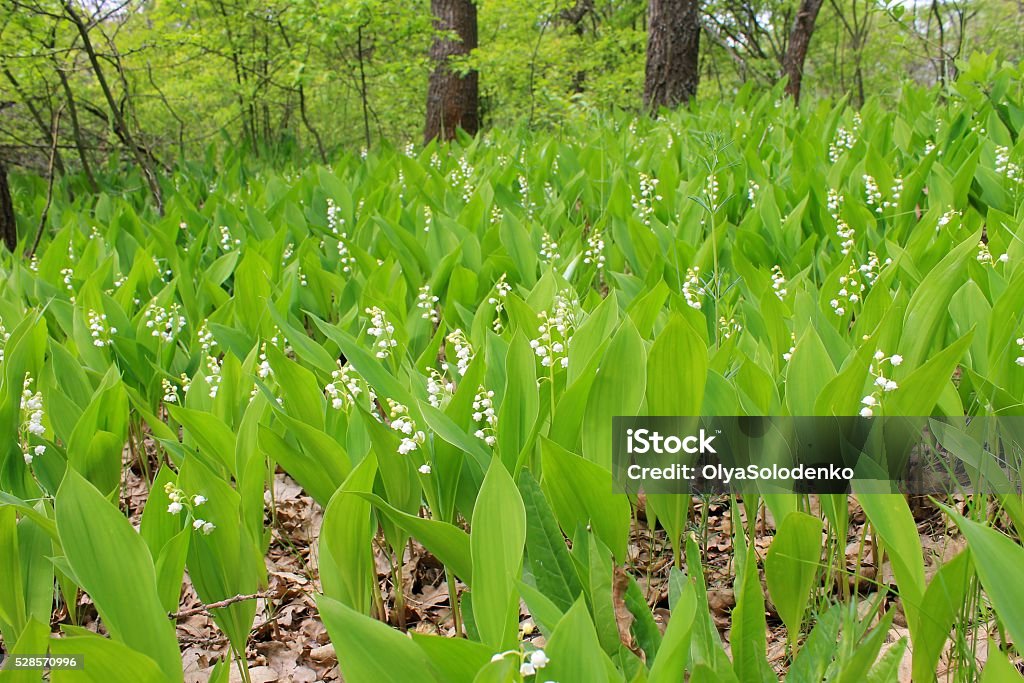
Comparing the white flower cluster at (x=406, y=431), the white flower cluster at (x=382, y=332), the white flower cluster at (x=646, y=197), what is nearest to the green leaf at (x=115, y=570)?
the white flower cluster at (x=406, y=431)

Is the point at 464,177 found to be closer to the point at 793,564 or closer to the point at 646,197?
the point at 646,197

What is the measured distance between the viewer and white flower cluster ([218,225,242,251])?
3.76 meters

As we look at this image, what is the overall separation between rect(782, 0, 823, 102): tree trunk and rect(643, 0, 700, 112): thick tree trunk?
2648 millimetres

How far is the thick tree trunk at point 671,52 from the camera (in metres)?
6.83

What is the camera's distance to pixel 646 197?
3793mm

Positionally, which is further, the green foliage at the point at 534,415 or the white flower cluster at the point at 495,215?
the white flower cluster at the point at 495,215

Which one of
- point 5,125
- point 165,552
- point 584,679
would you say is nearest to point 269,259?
point 165,552

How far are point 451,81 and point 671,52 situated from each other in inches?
94.9

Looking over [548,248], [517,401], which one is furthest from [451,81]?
[517,401]

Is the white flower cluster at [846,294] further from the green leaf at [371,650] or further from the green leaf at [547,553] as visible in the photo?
the green leaf at [371,650]

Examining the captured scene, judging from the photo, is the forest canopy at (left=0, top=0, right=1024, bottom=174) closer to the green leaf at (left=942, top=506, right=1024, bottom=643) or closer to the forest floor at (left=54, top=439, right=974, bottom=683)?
the forest floor at (left=54, top=439, right=974, bottom=683)

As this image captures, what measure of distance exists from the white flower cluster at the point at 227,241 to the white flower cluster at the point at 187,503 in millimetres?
2428

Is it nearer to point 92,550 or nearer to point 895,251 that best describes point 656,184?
point 895,251

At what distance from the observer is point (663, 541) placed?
2.02 meters
